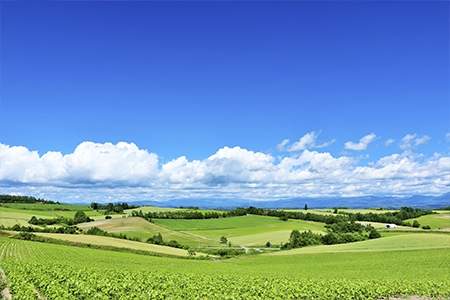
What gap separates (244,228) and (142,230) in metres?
30.6

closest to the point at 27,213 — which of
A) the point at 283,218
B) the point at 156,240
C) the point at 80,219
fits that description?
the point at 80,219

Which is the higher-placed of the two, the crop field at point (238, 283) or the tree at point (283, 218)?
the tree at point (283, 218)

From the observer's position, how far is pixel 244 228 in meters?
145

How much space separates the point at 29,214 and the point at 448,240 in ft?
351

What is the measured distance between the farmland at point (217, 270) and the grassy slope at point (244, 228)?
1058mm

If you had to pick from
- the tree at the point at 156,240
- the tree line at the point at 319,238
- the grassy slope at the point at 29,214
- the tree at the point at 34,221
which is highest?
the grassy slope at the point at 29,214

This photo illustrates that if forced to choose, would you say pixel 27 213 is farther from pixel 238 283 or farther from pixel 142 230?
pixel 238 283

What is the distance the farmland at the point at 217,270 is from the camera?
3422 centimetres

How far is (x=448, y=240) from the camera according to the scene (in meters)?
80.4

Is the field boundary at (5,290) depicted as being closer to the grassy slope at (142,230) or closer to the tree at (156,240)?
the tree at (156,240)

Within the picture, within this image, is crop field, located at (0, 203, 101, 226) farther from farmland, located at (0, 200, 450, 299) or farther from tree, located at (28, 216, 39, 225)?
farmland, located at (0, 200, 450, 299)

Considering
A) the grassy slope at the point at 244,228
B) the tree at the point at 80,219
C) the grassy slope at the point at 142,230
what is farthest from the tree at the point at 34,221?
the grassy slope at the point at 244,228

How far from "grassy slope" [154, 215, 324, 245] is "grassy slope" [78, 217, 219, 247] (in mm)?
6517

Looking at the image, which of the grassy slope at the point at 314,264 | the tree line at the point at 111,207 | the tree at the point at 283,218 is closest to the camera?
the grassy slope at the point at 314,264
